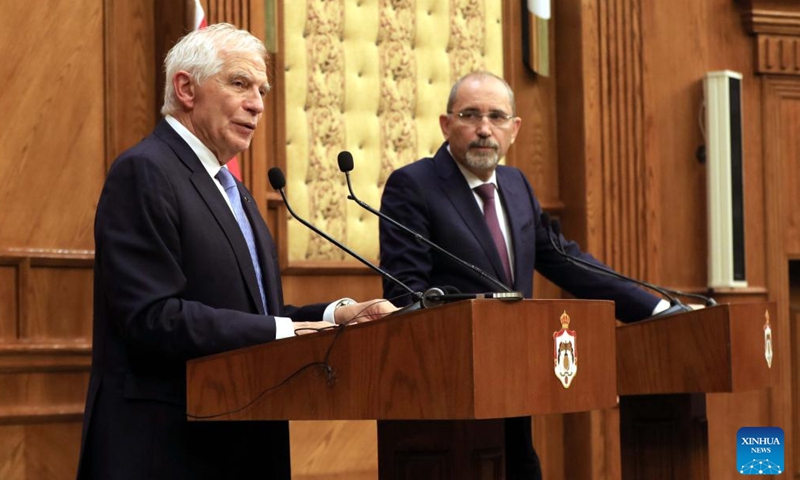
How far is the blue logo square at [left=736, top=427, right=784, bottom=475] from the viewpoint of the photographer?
6102 millimetres

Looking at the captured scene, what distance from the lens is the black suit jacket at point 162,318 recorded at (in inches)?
101

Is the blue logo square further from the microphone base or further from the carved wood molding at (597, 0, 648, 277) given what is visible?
the microphone base

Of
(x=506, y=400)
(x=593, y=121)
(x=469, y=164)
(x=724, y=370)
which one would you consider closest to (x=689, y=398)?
(x=724, y=370)

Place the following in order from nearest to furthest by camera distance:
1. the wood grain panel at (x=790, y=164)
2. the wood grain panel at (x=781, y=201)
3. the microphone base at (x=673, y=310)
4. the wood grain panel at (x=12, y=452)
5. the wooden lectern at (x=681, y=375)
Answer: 1. the wooden lectern at (x=681, y=375)
2. the microphone base at (x=673, y=310)
3. the wood grain panel at (x=12, y=452)
4. the wood grain panel at (x=781, y=201)
5. the wood grain panel at (x=790, y=164)

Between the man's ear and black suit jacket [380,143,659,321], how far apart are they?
869mm

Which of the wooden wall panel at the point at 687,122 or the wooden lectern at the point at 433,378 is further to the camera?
the wooden wall panel at the point at 687,122

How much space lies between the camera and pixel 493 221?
12.7 ft

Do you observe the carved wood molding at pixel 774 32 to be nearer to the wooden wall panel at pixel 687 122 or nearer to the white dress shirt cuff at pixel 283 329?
the wooden wall panel at pixel 687 122

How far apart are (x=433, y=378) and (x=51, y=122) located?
8.43ft

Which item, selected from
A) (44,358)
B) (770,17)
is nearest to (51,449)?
(44,358)

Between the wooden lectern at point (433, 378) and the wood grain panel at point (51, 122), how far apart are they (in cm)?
195

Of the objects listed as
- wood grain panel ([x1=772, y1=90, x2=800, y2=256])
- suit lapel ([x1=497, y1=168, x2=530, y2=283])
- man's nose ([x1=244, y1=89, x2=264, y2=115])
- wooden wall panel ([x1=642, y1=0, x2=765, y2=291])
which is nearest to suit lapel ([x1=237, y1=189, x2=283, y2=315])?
man's nose ([x1=244, y1=89, x2=264, y2=115])

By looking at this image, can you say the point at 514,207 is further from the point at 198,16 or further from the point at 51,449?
the point at 51,449

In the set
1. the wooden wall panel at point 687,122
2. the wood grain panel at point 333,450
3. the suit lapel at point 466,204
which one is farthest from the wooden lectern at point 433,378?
the wooden wall panel at point 687,122
